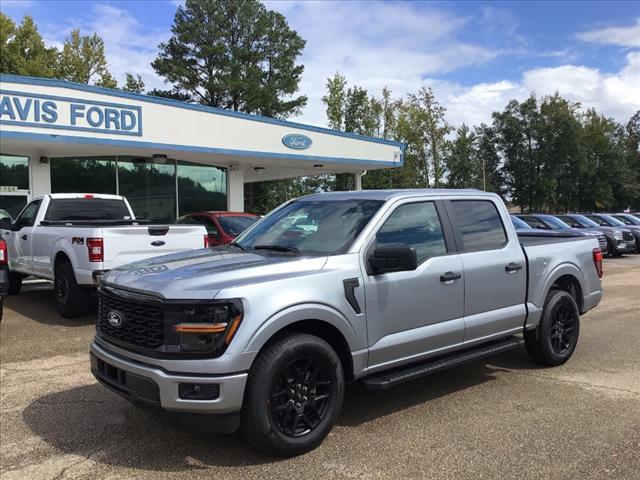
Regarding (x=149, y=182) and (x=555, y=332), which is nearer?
(x=555, y=332)

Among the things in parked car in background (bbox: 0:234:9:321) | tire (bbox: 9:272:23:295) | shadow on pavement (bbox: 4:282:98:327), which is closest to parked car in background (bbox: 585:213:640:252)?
shadow on pavement (bbox: 4:282:98:327)

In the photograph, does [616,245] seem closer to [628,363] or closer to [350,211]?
[628,363]

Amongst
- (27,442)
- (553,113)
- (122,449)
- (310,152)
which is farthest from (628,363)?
(553,113)

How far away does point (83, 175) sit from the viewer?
16938mm

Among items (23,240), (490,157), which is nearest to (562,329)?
(23,240)

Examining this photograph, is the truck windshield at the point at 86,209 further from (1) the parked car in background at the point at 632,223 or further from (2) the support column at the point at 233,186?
(1) the parked car in background at the point at 632,223

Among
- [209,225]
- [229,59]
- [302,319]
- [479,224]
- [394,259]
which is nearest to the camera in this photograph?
[302,319]

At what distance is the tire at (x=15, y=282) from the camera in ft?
34.6

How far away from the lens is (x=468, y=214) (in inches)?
203

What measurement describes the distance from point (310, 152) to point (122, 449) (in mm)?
16663

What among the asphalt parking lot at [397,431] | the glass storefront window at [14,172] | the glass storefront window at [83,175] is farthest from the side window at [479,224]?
the glass storefront window at [83,175]

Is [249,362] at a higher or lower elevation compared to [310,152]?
lower

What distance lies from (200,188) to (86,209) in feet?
32.3

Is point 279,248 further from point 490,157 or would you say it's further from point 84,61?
point 490,157
